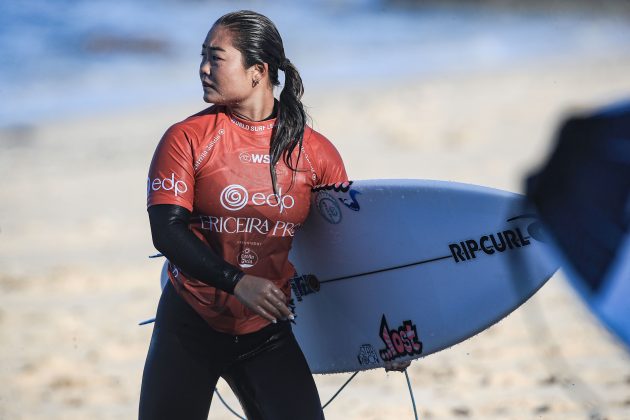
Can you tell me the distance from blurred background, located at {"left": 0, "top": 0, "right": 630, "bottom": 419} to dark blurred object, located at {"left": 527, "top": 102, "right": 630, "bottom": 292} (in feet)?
0.28

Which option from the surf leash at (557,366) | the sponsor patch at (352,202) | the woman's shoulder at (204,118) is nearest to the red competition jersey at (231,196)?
the woman's shoulder at (204,118)

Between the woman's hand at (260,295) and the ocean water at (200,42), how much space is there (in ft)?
55.9

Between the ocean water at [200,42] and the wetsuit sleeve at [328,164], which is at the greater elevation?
the ocean water at [200,42]

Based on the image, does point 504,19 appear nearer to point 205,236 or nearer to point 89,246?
point 89,246

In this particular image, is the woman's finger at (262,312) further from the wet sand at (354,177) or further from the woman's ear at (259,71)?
the wet sand at (354,177)

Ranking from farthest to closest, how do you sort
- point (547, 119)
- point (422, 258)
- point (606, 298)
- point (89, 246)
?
point (547, 119) < point (89, 246) < point (422, 258) < point (606, 298)

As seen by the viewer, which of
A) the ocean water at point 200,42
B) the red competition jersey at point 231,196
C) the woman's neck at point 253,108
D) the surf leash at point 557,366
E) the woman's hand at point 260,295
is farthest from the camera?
the ocean water at point 200,42

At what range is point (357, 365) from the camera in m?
3.38

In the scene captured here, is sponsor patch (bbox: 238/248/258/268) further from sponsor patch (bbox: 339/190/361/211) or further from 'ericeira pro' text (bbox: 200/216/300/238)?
sponsor patch (bbox: 339/190/361/211)

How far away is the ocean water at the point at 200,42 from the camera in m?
23.5

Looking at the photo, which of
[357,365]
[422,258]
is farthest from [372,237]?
[357,365]

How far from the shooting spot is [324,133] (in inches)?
595

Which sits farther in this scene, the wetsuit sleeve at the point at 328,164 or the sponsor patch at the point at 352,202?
the sponsor patch at the point at 352,202

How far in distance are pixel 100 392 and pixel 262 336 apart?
9.19 ft
